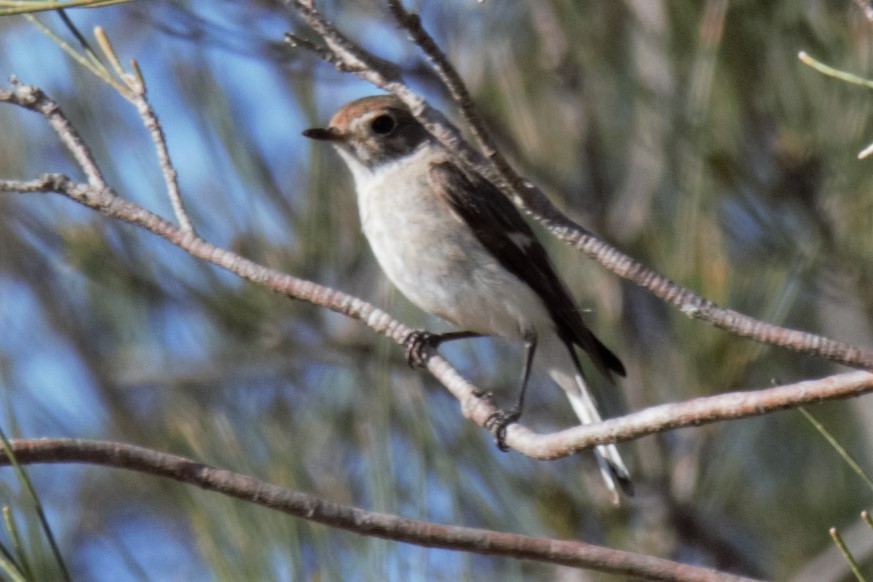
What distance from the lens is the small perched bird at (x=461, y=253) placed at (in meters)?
2.99

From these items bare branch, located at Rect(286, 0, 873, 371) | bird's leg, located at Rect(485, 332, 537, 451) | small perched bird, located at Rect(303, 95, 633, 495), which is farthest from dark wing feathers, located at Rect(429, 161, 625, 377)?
bare branch, located at Rect(286, 0, 873, 371)

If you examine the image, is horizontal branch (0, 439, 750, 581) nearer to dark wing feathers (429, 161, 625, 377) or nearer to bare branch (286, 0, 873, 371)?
bare branch (286, 0, 873, 371)

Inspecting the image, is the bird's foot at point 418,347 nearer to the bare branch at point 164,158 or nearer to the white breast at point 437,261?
the white breast at point 437,261

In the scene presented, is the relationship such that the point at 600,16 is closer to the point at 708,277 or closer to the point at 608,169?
the point at 608,169

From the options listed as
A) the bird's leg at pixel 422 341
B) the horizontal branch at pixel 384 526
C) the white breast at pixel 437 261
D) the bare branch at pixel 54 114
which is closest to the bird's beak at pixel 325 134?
the white breast at pixel 437 261

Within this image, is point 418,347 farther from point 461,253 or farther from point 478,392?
point 478,392

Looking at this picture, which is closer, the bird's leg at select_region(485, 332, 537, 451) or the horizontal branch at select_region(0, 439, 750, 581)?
the horizontal branch at select_region(0, 439, 750, 581)

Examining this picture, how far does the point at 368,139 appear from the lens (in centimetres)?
337

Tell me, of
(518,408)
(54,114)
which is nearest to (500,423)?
(518,408)

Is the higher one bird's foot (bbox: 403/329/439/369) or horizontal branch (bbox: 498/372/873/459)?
bird's foot (bbox: 403/329/439/369)

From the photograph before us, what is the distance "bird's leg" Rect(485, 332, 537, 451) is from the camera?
2336mm

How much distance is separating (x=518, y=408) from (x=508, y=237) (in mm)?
540

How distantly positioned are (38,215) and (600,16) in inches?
69.6

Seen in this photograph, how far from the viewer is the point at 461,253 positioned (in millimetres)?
3119
